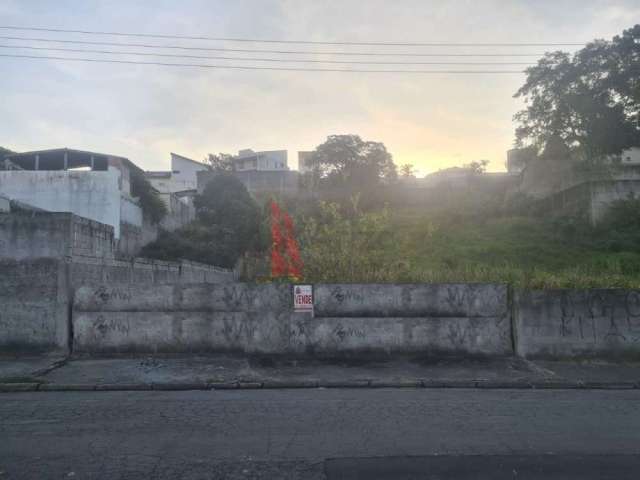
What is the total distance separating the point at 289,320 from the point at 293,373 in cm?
138

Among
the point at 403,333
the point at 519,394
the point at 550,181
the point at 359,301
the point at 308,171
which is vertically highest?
the point at 308,171

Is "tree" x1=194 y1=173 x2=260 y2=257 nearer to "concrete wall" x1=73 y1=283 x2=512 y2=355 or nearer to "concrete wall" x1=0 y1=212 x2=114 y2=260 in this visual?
"concrete wall" x1=0 y1=212 x2=114 y2=260

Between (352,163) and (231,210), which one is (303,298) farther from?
(352,163)

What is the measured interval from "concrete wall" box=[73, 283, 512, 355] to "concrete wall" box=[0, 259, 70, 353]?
1.11ft

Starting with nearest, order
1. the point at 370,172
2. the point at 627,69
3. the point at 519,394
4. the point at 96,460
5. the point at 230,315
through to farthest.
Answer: the point at 96,460 < the point at 519,394 < the point at 230,315 < the point at 627,69 < the point at 370,172

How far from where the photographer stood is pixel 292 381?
8.42 meters

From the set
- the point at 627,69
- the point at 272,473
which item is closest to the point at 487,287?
the point at 272,473

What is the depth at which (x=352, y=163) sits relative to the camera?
1898 inches

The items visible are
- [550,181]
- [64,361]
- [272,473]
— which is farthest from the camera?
[550,181]

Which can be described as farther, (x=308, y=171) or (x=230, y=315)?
(x=308, y=171)

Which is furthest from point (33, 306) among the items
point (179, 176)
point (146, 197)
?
point (179, 176)

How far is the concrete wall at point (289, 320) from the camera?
10.1m

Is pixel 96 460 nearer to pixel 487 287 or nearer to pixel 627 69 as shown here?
pixel 487 287

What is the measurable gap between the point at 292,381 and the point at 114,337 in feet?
13.0
